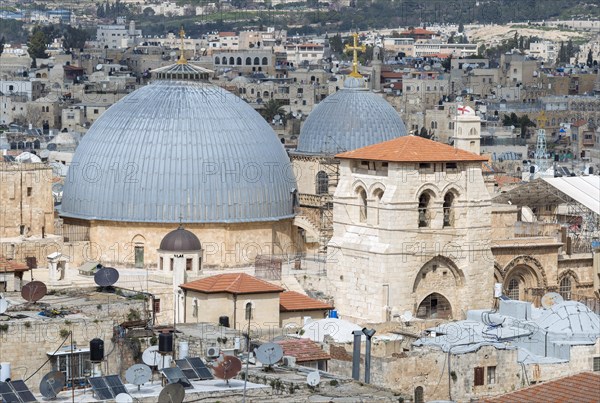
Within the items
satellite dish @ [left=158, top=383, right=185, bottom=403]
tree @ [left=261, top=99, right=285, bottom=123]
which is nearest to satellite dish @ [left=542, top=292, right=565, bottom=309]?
satellite dish @ [left=158, top=383, right=185, bottom=403]

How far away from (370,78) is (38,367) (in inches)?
6292

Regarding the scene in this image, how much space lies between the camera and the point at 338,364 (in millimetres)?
43562

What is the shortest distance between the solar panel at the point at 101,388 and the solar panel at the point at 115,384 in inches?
2.3

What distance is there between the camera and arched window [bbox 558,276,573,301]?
63625mm

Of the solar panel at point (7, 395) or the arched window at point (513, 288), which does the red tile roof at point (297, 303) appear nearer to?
the arched window at point (513, 288)

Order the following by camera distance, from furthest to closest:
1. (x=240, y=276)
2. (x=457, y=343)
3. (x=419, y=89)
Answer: (x=419, y=89), (x=240, y=276), (x=457, y=343)

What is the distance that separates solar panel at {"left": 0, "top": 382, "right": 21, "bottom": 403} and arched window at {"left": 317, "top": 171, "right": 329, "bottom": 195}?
34542 millimetres

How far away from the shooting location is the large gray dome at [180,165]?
60.2m

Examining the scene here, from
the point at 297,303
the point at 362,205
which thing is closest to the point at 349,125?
the point at 362,205

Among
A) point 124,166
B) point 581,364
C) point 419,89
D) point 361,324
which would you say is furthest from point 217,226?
point 419,89

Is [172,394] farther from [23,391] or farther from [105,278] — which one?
[105,278]

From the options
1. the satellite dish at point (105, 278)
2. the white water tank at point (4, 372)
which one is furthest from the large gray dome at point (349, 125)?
the white water tank at point (4, 372)

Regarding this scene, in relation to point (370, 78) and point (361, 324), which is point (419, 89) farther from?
point (361, 324)

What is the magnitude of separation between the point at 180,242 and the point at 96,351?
66.6 ft
